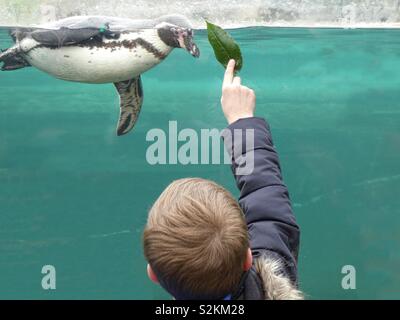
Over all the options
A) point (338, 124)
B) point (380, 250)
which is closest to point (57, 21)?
point (338, 124)

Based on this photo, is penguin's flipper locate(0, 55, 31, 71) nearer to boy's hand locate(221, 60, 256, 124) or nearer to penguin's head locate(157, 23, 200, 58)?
penguin's head locate(157, 23, 200, 58)

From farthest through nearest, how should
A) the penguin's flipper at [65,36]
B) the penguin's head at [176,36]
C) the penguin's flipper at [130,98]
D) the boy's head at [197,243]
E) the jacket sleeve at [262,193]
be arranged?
the penguin's flipper at [130,98], the penguin's head at [176,36], the penguin's flipper at [65,36], the jacket sleeve at [262,193], the boy's head at [197,243]

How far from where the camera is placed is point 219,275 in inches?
34.8

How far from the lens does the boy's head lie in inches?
34.3

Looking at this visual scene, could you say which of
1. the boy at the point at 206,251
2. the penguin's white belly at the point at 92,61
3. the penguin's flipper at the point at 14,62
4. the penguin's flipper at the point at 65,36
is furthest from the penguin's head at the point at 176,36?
the boy at the point at 206,251

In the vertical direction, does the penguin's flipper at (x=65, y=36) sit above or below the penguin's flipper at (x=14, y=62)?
above

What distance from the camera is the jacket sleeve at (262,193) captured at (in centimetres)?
109

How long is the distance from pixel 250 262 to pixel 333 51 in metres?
5.34

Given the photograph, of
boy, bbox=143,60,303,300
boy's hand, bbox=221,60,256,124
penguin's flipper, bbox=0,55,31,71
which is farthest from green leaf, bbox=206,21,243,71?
penguin's flipper, bbox=0,55,31,71

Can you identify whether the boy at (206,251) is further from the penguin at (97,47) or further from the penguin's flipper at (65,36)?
the penguin's flipper at (65,36)

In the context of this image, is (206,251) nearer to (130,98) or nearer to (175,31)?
(175,31)

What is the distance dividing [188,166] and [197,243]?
6.01 m

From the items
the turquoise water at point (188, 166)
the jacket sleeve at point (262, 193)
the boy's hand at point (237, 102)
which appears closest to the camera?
the jacket sleeve at point (262, 193)

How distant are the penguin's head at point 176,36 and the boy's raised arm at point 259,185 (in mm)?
2329
